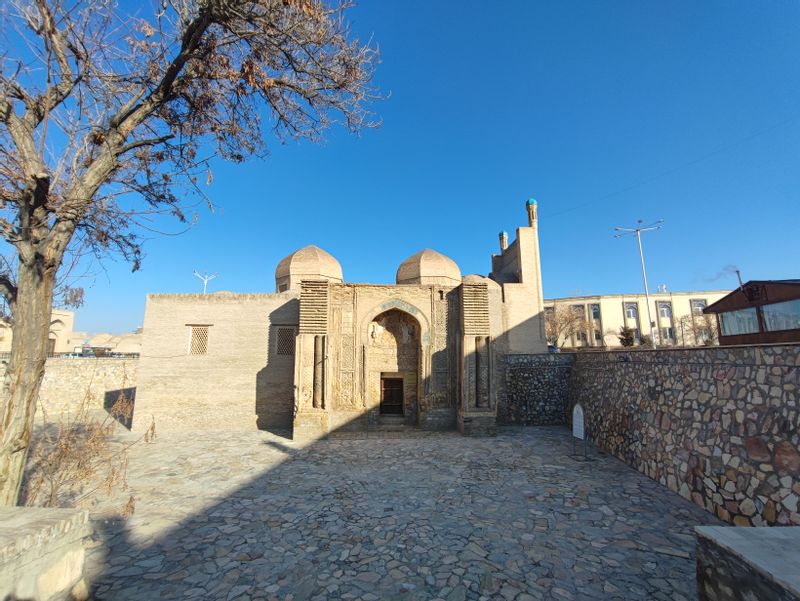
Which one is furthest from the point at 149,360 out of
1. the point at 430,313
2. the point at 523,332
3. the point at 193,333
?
the point at 523,332

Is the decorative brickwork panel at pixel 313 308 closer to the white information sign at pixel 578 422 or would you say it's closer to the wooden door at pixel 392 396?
the wooden door at pixel 392 396

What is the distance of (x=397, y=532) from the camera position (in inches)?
210

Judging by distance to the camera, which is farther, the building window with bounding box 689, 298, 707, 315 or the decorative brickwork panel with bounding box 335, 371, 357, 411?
the building window with bounding box 689, 298, 707, 315

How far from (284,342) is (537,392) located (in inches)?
371

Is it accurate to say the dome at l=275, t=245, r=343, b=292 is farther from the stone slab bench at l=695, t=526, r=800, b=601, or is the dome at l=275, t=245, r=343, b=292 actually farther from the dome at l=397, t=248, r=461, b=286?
the stone slab bench at l=695, t=526, r=800, b=601

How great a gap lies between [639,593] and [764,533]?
4.96ft

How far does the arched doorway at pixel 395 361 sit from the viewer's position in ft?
41.7

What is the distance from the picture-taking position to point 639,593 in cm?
389

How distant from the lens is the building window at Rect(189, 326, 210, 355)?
13.1 m

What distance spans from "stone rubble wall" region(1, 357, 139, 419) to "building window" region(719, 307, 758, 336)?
26416mm

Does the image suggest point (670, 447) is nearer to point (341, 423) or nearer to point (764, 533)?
point (764, 533)

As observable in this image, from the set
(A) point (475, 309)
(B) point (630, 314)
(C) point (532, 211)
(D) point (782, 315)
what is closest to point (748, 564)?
(A) point (475, 309)

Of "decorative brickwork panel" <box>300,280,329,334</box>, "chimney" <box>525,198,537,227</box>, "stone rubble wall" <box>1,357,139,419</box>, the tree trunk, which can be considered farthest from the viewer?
Result: "chimney" <box>525,198,537,227</box>

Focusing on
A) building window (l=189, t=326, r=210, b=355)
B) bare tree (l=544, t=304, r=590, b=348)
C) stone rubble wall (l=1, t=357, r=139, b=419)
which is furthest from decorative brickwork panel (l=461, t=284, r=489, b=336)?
bare tree (l=544, t=304, r=590, b=348)
